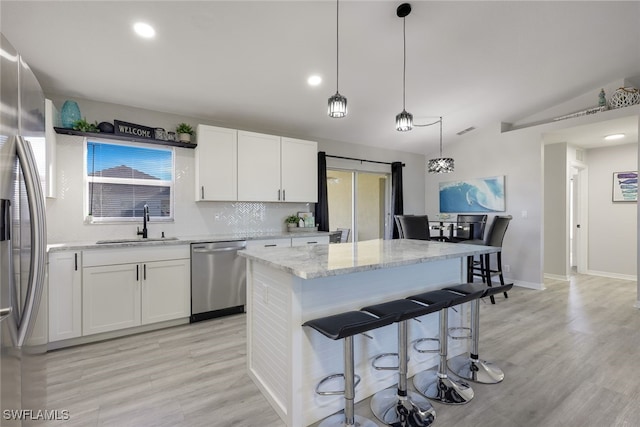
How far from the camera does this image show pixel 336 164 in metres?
5.42

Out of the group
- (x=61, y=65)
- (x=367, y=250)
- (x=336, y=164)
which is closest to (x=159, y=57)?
(x=61, y=65)

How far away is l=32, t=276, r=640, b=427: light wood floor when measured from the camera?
Result: 1.85m

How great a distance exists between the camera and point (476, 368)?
233cm

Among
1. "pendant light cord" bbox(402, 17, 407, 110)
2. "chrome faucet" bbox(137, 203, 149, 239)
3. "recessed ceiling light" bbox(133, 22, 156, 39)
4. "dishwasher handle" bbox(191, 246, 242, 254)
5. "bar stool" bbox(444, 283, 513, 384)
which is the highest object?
"pendant light cord" bbox(402, 17, 407, 110)

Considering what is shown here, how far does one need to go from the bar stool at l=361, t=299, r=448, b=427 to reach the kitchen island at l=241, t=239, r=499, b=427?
194 millimetres

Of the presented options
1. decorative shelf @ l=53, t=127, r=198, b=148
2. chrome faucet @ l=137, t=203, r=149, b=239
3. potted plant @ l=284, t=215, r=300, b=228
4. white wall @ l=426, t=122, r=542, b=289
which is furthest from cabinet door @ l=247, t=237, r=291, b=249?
white wall @ l=426, t=122, r=542, b=289

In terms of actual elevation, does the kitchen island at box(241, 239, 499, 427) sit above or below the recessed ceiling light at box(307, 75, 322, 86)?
below

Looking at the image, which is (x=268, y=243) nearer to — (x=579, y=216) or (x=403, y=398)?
(x=403, y=398)

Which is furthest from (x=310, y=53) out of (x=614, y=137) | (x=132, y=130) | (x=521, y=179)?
(x=614, y=137)

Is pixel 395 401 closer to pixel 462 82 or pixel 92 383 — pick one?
pixel 92 383

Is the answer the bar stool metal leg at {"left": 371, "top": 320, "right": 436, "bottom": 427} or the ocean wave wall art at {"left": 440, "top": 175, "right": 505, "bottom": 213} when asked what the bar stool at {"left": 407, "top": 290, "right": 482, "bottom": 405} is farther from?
the ocean wave wall art at {"left": 440, "top": 175, "right": 505, "bottom": 213}

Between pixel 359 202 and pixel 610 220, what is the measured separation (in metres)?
4.55

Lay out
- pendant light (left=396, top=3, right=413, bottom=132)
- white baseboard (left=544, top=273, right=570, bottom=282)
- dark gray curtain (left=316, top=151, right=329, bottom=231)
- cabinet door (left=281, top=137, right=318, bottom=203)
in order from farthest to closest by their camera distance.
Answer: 1. white baseboard (left=544, top=273, right=570, bottom=282)
2. dark gray curtain (left=316, top=151, right=329, bottom=231)
3. cabinet door (left=281, top=137, right=318, bottom=203)
4. pendant light (left=396, top=3, right=413, bottom=132)

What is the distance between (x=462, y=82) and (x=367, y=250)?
118 inches
